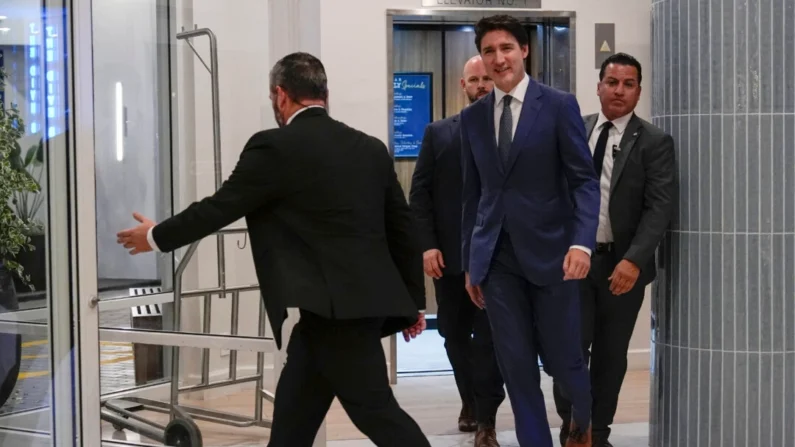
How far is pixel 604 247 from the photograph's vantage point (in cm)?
410

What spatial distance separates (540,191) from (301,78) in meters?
0.96

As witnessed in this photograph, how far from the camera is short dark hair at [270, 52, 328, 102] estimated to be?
299cm

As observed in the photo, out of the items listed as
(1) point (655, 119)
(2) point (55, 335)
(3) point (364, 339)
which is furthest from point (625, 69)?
(2) point (55, 335)

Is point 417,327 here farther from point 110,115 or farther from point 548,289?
point 110,115

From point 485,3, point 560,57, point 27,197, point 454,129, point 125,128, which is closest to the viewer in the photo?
point 27,197

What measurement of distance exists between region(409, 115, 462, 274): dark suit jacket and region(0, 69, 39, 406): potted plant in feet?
5.03

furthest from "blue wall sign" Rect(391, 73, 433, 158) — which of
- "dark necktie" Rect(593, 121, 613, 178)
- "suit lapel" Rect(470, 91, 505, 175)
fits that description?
"suit lapel" Rect(470, 91, 505, 175)

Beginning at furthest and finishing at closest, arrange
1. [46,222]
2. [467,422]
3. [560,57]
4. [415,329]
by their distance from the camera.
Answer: [560,57]
[467,422]
[46,222]
[415,329]

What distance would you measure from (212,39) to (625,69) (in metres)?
1.55

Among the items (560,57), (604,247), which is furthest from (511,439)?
(560,57)

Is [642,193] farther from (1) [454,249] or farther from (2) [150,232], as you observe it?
(2) [150,232]

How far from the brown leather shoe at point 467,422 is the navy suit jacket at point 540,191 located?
4.04ft

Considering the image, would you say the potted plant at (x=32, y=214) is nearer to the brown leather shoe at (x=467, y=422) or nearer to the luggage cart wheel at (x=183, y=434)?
the luggage cart wheel at (x=183, y=434)

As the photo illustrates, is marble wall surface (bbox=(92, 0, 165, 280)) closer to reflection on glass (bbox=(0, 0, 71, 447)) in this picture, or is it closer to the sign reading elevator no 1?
reflection on glass (bbox=(0, 0, 71, 447))
